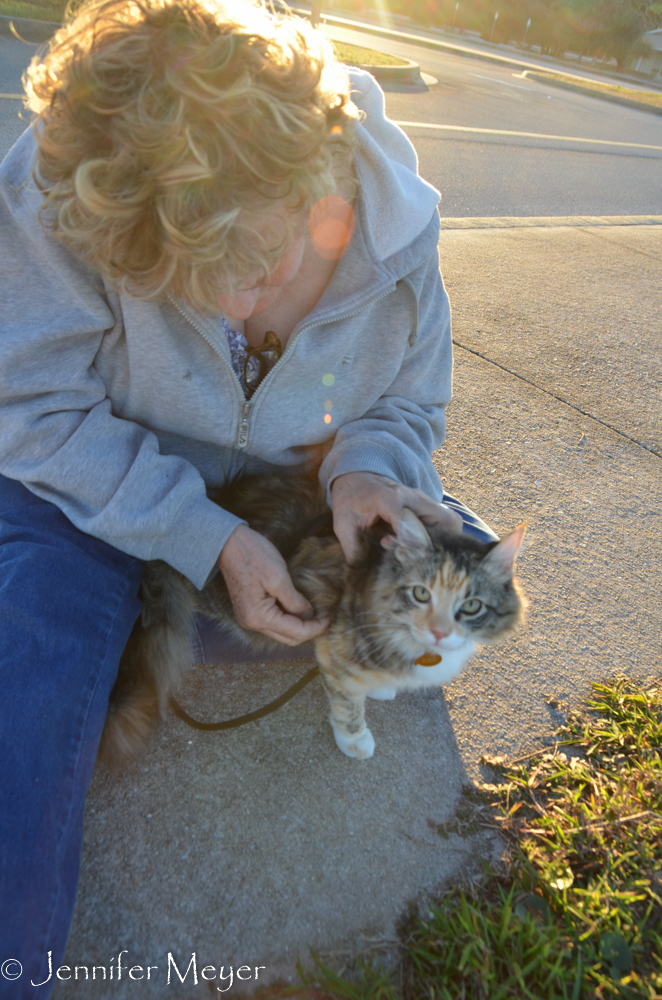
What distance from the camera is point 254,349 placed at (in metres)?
1.83

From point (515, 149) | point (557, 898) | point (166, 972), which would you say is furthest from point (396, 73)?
point (166, 972)

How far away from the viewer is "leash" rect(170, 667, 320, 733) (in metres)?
1.78

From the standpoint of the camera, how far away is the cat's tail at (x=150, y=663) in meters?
1.55

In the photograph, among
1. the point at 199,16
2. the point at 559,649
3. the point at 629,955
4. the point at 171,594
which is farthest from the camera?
the point at 559,649

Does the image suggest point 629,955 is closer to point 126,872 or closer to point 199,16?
point 126,872

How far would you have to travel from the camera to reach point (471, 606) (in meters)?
A: 1.62

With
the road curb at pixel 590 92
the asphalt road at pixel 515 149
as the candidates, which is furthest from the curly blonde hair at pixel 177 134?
the road curb at pixel 590 92

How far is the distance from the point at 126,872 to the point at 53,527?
0.93 metres

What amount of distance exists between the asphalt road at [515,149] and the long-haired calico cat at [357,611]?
5.01m

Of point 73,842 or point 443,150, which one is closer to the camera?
point 73,842

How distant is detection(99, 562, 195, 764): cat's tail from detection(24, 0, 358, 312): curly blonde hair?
2.93 feet

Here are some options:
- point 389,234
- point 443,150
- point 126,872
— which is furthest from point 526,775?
point 443,150

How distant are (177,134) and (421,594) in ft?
4.01
